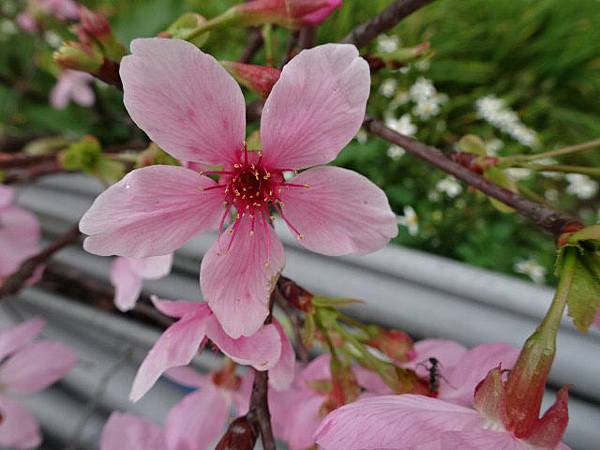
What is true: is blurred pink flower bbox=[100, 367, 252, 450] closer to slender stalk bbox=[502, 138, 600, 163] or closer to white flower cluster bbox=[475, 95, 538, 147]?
slender stalk bbox=[502, 138, 600, 163]

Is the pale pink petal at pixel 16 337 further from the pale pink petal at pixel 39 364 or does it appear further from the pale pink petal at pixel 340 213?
the pale pink petal at pixel 340 213

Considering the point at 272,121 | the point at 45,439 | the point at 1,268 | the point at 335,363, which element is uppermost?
the point at 272,121

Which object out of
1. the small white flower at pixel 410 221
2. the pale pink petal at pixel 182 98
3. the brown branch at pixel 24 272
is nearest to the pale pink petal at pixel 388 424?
the pale pink petal at pixel 182 98

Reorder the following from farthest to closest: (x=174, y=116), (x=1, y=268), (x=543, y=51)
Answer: (x=543, y=51) → (x=1, y=268) → (x=174, y=116)

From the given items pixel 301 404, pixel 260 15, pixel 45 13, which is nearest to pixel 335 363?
pixel 301 404

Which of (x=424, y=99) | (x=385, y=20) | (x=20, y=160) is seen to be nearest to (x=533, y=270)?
(x=424, y=99)

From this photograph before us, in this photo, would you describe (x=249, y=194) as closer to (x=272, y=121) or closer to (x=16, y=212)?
(x=272, y=121)
